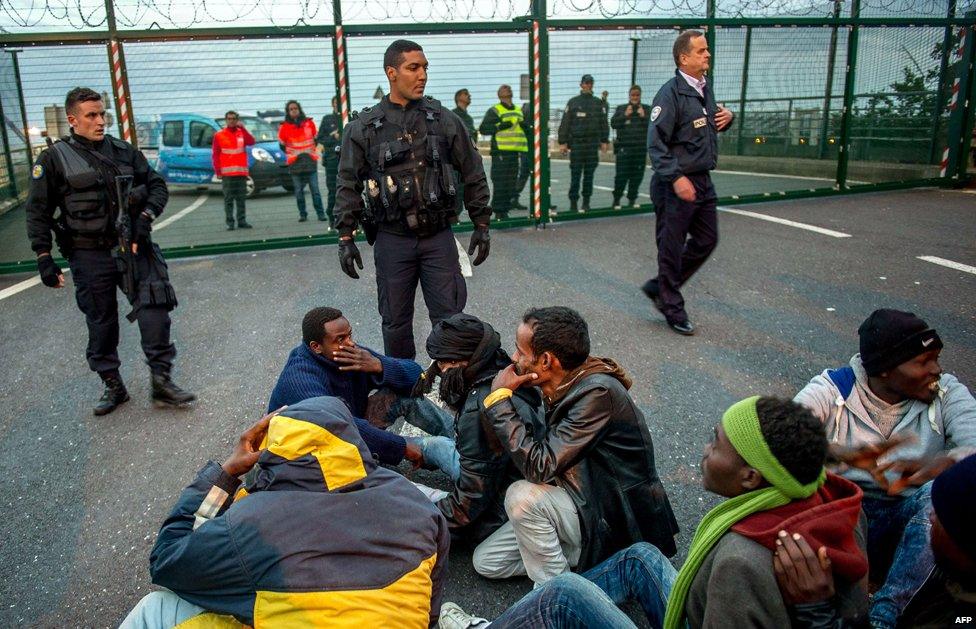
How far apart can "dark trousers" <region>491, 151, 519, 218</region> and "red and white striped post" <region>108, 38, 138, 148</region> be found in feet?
13.7

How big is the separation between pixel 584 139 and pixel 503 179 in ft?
4.04

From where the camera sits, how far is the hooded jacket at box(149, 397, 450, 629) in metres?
1.78

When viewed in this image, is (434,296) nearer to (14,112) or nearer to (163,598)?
(163,598)

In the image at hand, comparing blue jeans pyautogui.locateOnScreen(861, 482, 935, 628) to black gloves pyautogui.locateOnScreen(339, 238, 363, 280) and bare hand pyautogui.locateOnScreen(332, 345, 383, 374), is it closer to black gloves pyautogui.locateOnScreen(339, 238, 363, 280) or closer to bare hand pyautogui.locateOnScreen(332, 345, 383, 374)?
bare hand pyautogui.locateOnScreen(332, 345, 383, 374)

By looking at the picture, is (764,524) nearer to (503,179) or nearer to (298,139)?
(503,179)

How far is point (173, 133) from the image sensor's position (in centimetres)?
1228

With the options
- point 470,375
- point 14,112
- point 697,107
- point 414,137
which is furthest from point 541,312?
point 14,112

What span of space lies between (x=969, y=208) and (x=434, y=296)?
26.2 ft

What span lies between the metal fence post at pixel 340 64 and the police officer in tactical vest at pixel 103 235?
3.80 m

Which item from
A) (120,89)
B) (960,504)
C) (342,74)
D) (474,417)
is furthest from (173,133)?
(960,504)

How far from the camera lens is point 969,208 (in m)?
9.01

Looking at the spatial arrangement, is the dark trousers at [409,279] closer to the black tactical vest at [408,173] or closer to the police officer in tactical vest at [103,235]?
the black tactical vest at [408,173]

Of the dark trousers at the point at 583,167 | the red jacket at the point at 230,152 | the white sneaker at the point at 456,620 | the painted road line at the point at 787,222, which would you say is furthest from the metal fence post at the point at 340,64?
the white sneaker at the point at 456,620

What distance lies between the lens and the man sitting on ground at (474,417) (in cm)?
278
